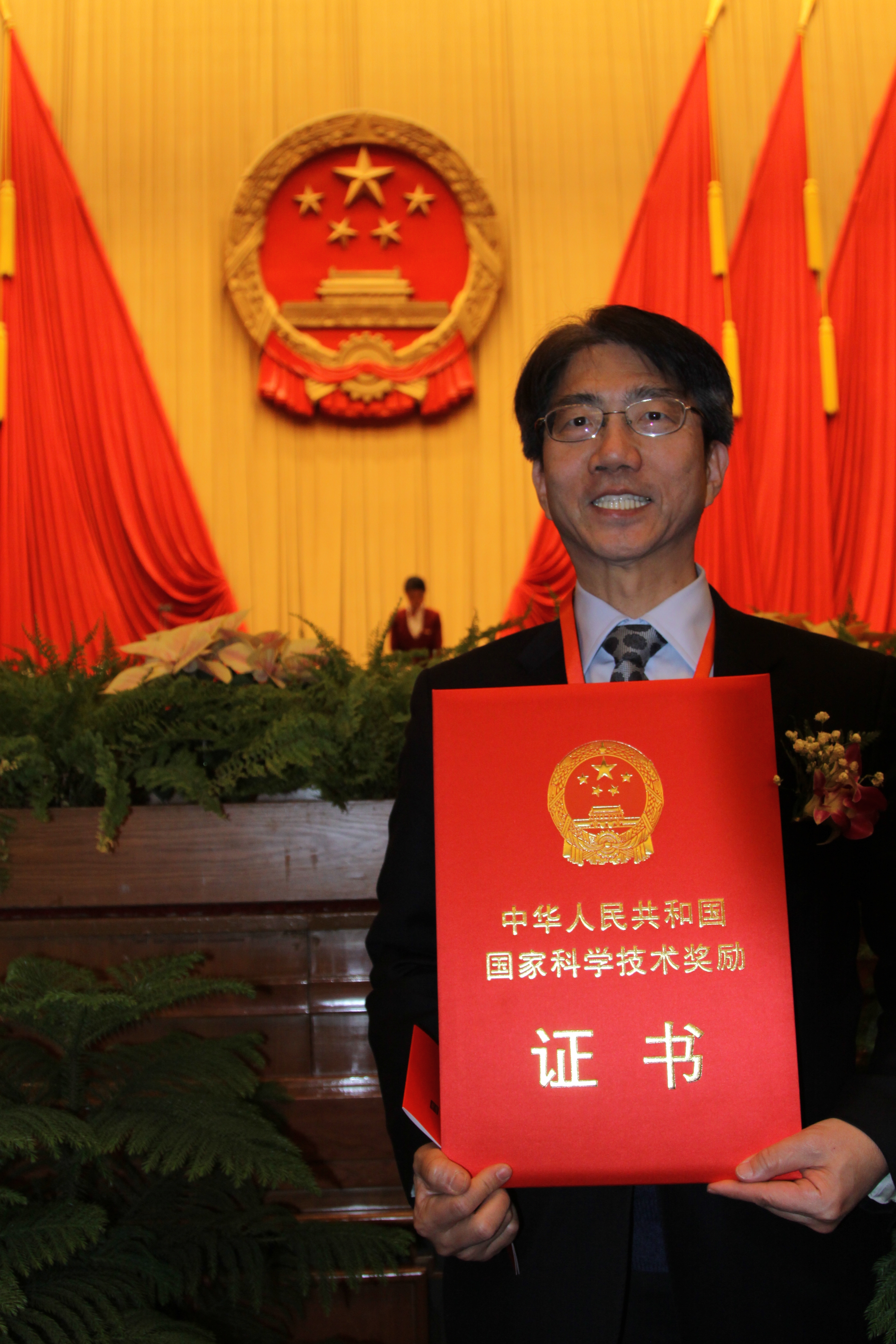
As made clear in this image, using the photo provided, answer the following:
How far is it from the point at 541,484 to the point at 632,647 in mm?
A: 224

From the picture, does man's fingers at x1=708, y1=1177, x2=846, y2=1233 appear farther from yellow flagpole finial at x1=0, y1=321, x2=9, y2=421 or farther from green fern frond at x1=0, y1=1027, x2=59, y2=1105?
yellow flagpole finial at x1=0, y1=321, x2=9, y2=421

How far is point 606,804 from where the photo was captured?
2.39 feet

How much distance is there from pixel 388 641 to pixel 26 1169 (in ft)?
16.8

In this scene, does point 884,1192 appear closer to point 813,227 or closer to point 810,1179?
point 810,1179

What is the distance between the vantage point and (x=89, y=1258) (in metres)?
1.01

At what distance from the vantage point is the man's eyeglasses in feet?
3.28

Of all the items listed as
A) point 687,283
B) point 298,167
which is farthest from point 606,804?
point 298,167

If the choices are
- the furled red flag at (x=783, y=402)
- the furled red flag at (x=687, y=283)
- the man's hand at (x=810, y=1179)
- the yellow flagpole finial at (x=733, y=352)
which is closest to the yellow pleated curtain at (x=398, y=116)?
the furled red flag at (x=687, y=283)

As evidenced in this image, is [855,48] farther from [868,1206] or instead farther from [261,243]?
[868,1206]

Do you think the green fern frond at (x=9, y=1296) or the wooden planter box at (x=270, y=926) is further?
the wooden planter box at (x=270, y=926)

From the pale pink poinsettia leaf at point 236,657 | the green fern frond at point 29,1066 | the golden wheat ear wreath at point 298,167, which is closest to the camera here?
the green fern frond at point 29,1066

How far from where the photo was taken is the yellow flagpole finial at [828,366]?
18.9 ft

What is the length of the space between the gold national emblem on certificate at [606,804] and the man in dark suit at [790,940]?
7 cm

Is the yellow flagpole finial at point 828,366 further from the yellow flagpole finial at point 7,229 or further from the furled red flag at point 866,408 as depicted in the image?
the yellow flagpole finial at point 7,229
